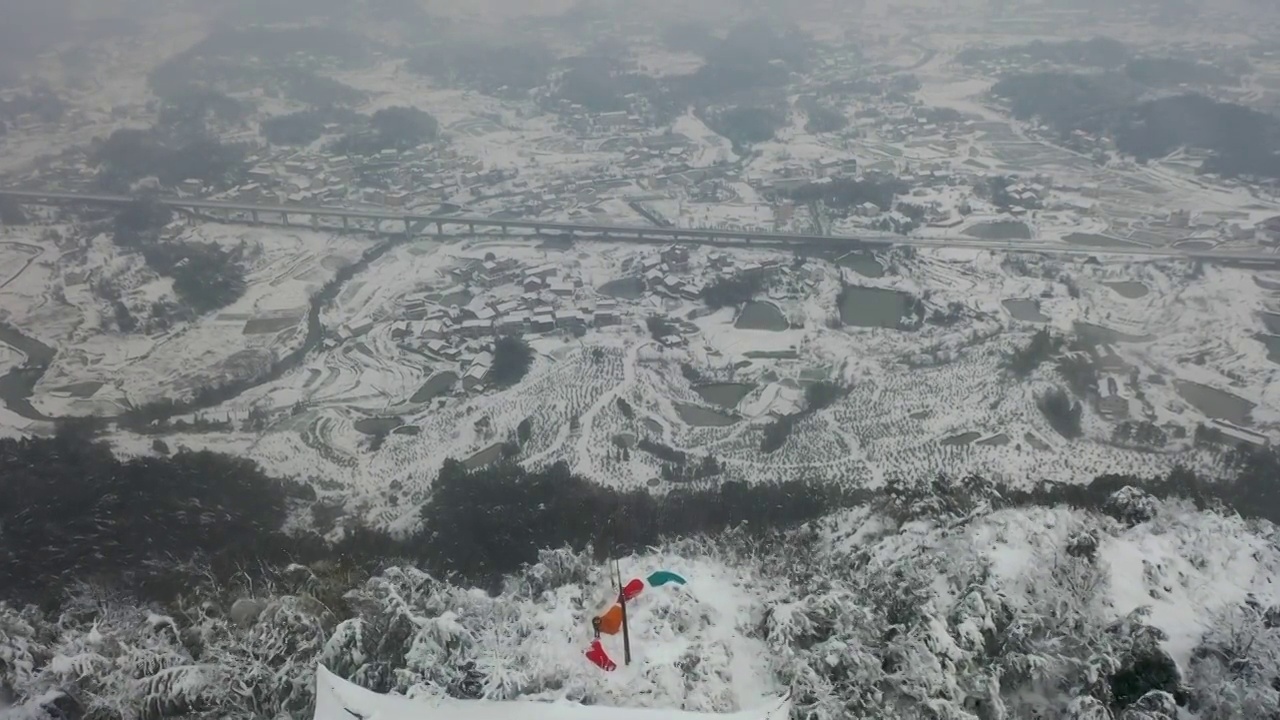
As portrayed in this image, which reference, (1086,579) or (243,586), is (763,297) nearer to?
(1086,579)

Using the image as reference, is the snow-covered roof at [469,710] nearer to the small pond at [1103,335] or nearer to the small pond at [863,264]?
the small pond at [1103,335]

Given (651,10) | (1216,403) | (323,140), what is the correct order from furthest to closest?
(651,10), (323,140), (1216,403)

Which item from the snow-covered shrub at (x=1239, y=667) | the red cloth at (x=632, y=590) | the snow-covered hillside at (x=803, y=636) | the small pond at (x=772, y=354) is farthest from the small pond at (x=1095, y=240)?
the red cloth at (x=632, y=590)

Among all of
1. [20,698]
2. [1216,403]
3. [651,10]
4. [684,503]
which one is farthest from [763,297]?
[651,10]

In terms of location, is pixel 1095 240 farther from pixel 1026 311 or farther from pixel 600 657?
pixel 600 657

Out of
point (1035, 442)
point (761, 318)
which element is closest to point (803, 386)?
point (761, 318)

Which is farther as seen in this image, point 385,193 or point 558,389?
point 385,193

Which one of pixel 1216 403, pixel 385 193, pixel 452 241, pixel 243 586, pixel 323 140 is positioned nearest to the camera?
pixel 243 586
